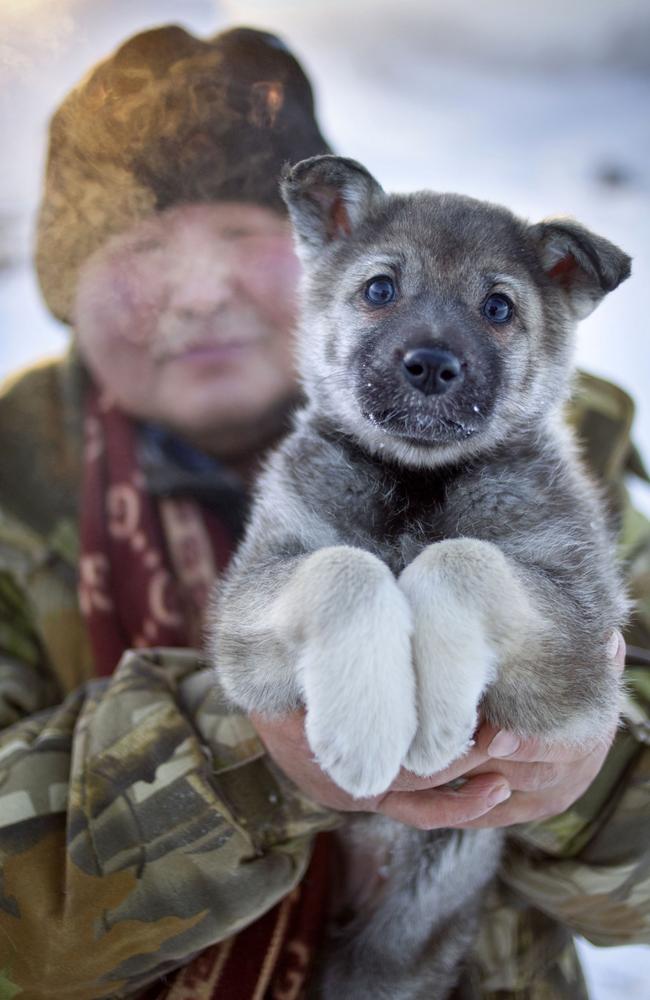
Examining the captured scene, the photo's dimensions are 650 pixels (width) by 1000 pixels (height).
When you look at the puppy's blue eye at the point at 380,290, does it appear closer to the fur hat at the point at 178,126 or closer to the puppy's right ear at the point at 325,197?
the puppy's right ear at the point at 325,197

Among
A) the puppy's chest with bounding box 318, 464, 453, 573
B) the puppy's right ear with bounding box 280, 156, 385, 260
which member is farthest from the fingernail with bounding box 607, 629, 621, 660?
the puppy's right ear with bounding box 280, 156, 385, 260

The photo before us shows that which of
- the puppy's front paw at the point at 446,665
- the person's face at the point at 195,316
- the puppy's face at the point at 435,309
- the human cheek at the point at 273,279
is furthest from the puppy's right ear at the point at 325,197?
the puppy's front paw at the point at 446,665

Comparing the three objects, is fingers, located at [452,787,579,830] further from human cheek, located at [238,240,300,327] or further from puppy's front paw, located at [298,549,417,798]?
human cheek, located at [238,240,300,327]

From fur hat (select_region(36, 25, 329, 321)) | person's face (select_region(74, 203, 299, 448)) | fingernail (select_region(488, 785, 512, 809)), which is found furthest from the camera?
person's face (select_region(74, 203, 299, 448))

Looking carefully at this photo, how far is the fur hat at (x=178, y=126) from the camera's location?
1.85 metres

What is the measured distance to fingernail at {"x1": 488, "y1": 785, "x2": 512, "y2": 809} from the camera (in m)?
1.61

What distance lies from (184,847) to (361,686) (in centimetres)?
77

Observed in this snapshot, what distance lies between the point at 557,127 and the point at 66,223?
140 centimetres

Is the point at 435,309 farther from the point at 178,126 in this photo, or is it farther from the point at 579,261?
the point at 178,126

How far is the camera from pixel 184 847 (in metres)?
1.75

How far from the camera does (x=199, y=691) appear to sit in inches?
78.5

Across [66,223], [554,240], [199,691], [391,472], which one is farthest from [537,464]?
[66,223]

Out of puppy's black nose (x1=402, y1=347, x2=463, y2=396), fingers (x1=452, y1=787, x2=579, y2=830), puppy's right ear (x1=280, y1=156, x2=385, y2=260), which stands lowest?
fingers (x1=452, y1=787, x2=579, y2=830)

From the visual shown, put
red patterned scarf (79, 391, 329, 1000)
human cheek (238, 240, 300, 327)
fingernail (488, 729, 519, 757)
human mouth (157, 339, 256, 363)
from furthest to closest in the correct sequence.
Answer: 1. red patterned scarf (79, 391, 329, 1000)
2. human mouth (157, 339, 256, 363)
3. human cheek (238, 240, 300, 327)
4. fingernail (488, 729, 519, 757)
